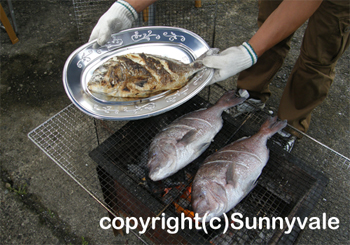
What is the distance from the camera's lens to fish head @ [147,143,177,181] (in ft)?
8.08

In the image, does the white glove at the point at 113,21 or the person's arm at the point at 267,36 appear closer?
the person's arm at the point at 267,36

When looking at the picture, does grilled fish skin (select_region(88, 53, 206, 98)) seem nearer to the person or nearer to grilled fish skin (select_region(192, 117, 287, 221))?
the person

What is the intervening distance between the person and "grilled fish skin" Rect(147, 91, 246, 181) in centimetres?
35

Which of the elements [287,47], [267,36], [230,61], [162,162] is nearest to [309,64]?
[287,47]

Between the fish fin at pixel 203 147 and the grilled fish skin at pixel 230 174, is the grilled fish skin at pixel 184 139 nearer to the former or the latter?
the fish fin at pixel 203 147

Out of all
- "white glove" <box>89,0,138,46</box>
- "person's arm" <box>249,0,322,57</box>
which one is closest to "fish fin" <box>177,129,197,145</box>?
"person's arm" <box>249,0,322,57</box>

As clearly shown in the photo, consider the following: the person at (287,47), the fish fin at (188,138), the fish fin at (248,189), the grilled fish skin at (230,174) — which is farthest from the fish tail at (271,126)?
the fish fin at (188,138)

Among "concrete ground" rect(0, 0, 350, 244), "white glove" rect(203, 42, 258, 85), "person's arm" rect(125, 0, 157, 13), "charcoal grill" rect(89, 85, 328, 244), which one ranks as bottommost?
"concrete ground" rect(0, 0, 350, 244)

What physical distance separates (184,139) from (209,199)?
2.10 ft

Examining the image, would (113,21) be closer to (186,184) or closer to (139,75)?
(139,75)

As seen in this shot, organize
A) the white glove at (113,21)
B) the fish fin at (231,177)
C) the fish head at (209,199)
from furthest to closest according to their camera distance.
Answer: the white glove at (113,21)
the fish fin at (231,177)
the fish head at (209,199)

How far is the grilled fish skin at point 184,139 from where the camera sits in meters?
2.51

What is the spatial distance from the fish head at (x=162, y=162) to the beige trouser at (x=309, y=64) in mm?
2132

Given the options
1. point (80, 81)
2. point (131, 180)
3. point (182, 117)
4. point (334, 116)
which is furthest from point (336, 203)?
A: point (80, 81)
